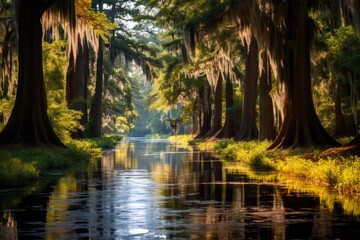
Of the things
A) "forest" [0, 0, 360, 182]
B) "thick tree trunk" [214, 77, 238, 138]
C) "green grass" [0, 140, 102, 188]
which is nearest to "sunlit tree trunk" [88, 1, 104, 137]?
"forest" [0, 0, 360, 182]

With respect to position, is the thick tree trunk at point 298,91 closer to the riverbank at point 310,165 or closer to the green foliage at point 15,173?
the riverbank at point 310,165

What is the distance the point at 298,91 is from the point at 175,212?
53.7 ft

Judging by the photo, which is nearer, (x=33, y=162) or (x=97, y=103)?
(x=33, y=162)

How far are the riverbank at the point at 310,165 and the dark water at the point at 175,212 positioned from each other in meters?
1.08

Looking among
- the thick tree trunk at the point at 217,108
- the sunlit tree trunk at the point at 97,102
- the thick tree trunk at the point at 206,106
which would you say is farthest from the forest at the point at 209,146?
the thick tree trunk at the point at 206,106

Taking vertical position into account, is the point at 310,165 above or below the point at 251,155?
below

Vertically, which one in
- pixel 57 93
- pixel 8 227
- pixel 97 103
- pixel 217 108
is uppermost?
pixel 97 103

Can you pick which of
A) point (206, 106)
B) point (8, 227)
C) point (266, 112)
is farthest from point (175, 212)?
point (206, 106)

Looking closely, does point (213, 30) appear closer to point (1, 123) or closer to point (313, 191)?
point (1, 123)

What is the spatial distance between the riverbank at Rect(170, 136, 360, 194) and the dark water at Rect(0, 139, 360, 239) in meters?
1.08

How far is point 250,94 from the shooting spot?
4122 centimetres

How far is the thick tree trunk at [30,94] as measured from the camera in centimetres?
2792

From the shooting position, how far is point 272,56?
28641 mm

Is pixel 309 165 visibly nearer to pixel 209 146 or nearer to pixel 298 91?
pixel 298 91
